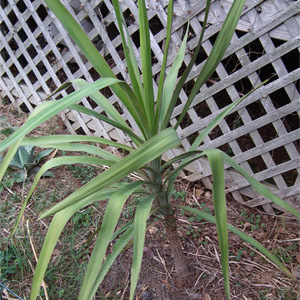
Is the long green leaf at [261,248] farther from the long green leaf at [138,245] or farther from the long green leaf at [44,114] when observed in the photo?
the long green leaf at [44,114]

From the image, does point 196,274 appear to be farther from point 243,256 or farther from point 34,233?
point 34,233

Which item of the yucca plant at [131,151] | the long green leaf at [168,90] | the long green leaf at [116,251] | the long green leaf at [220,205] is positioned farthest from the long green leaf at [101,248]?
the long green leaf at [168,90]

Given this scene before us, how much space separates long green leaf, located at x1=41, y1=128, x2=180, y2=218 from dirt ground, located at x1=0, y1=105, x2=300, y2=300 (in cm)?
53

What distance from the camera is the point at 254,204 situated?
1.70 metres

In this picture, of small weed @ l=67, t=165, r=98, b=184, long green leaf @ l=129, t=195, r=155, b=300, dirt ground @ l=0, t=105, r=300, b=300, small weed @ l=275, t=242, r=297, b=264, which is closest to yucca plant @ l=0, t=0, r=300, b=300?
long green leaf @ l=129, t=195, r=155, b=300

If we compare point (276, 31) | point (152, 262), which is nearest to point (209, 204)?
point (152, 262)

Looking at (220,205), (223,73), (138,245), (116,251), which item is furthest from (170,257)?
(223,73)

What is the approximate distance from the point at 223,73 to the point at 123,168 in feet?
3.59

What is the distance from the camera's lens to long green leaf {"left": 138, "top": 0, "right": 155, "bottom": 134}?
87cm

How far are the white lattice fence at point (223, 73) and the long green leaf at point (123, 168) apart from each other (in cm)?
97

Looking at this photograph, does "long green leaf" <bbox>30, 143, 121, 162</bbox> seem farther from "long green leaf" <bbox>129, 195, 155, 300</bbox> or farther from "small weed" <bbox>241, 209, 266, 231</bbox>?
"small weed" <bbox>241, 209, 266, 231</bbox>

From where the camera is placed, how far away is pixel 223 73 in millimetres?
1552

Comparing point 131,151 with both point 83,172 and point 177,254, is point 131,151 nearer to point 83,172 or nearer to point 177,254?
point 177,254

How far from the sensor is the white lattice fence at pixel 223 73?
4.54 ft
